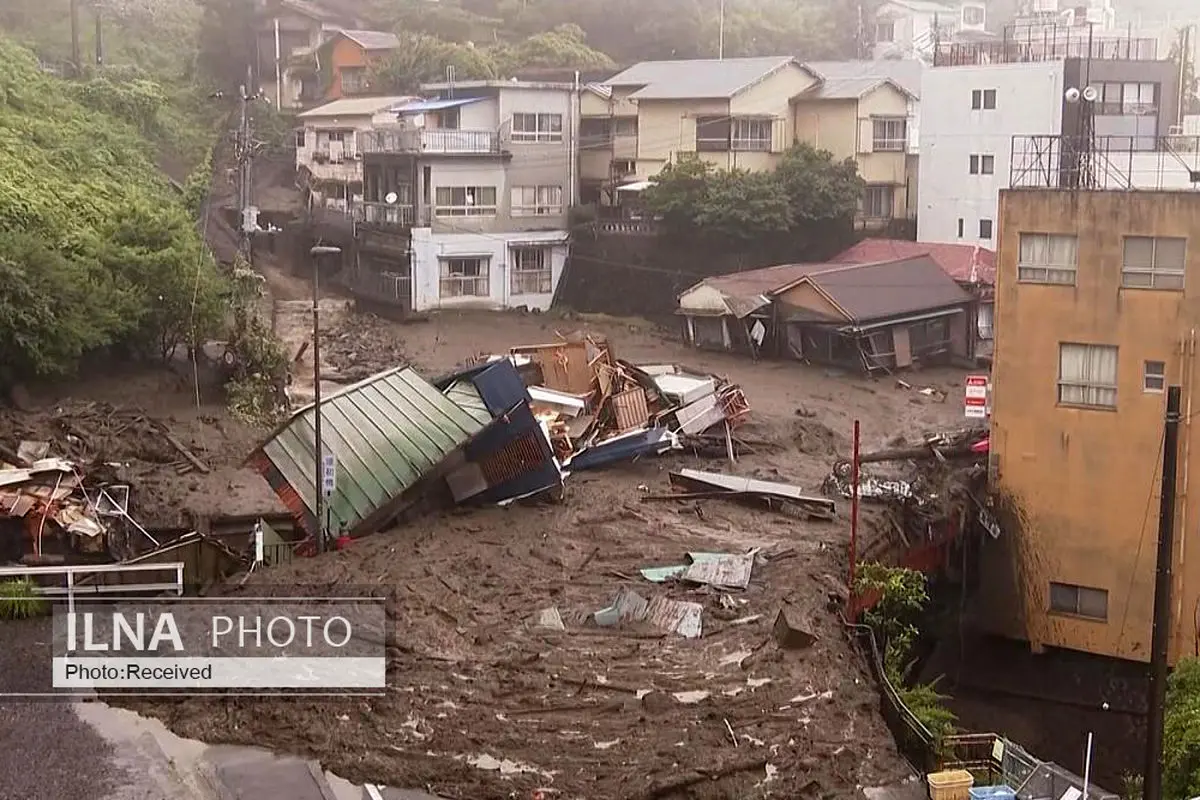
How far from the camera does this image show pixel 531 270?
3731 centimetres

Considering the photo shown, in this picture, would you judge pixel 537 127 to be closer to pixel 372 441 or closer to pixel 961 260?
pixel 961 260

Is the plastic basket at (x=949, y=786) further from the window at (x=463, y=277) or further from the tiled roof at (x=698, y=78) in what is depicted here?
the tiled roof at (x=698, y=78)

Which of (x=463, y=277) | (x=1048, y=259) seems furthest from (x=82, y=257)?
(x=1048, y=259)

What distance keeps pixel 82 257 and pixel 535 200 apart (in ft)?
51.7

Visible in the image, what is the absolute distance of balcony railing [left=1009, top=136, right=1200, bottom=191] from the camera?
69.7ft

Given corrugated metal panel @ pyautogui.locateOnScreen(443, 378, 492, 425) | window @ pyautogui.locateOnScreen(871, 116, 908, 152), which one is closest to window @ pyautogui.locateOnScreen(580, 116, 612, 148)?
window @ pyautogui.locateOnScreen(871, 116, 908, 152)

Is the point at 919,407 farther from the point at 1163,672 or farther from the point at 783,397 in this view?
the point at 1163,672

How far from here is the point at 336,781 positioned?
12.0 m

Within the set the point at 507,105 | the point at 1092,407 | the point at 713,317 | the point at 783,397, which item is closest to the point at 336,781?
the point at 1092,407

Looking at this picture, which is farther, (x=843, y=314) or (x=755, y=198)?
(x=755, y=198)

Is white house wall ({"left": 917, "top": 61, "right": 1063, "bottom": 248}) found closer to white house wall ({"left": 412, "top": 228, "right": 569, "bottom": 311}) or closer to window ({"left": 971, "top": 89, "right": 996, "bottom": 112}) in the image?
window ({"left": 971, "top": 89, "right": 996, "bottom": 112})

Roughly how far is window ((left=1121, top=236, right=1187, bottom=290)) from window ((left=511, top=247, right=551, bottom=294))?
1993 centimetres

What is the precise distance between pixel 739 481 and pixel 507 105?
64.0 ft

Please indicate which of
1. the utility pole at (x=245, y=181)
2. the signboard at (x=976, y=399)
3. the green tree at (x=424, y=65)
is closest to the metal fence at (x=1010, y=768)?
the signboard at (x=976, y=399)
